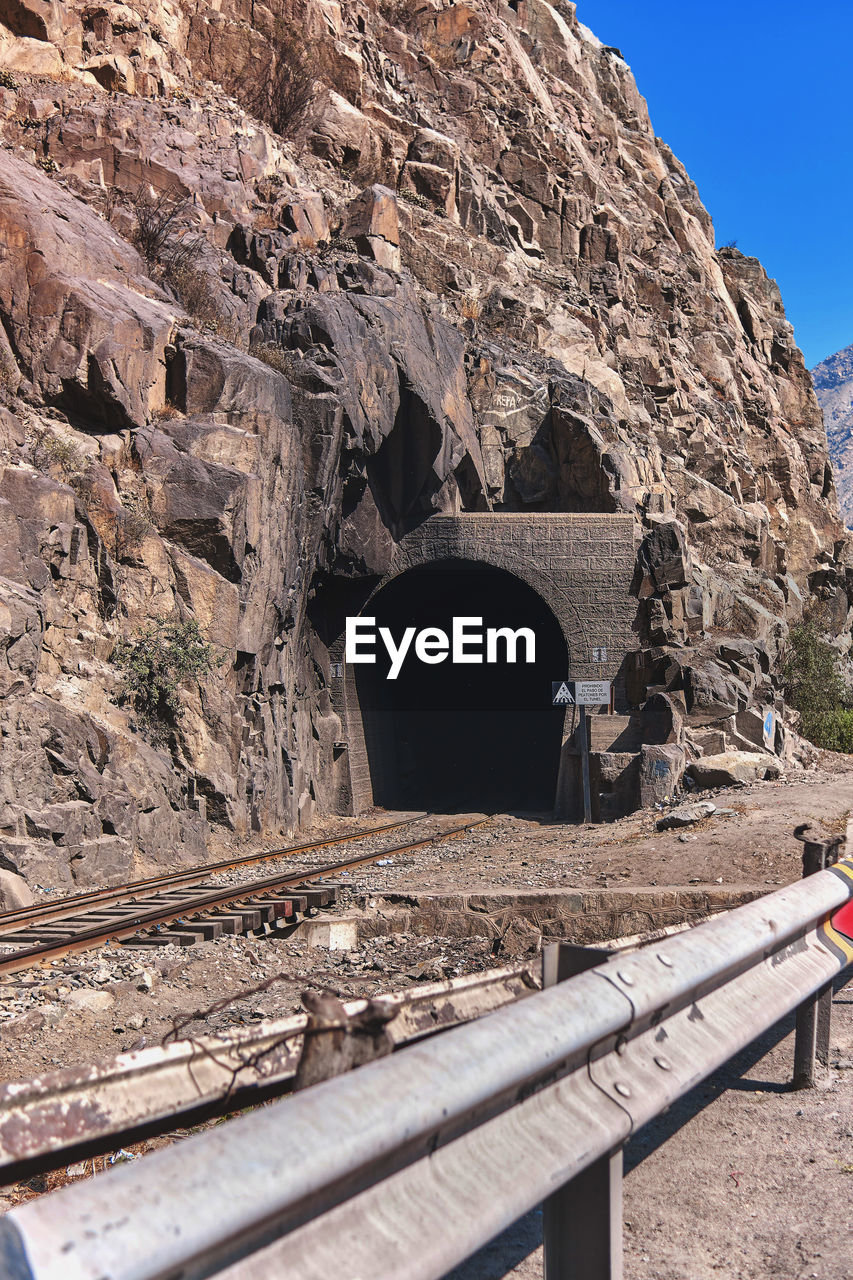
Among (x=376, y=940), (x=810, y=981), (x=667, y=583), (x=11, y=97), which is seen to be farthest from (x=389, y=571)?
(x=810, y=981)

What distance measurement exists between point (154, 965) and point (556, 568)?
20.3 m

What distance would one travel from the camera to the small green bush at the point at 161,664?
15.7 meters

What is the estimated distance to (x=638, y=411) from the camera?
134 ft

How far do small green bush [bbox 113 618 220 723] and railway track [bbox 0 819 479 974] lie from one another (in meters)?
4.21

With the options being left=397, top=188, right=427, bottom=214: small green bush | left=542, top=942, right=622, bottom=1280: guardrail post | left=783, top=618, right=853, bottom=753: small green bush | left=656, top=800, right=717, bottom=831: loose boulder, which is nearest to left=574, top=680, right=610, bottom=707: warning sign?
left=656, top=800, right=717, bottom=831: loose boulder

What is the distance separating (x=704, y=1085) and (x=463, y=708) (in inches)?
1256

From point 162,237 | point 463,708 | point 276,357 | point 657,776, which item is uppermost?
point 162,237

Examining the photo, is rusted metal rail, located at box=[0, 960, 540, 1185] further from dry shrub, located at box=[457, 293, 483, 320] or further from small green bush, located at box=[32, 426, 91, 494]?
Result: dry shrub, located at box=[457, 293, 483, 320]

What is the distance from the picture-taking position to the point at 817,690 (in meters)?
35.0

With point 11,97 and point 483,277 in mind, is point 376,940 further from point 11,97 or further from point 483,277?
point 483,277

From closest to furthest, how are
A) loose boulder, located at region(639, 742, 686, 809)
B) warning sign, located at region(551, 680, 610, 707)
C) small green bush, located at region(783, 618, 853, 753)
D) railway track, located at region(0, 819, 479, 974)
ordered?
railway track, located at region(0, 819, 479, 974) → loose boulder, located at region(639, 742, 686, 809) → warning sign, located at region(551, 680, 610, 707) → small green bush, located at region(783, 618, 853, 753)

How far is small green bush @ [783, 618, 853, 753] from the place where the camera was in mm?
32625

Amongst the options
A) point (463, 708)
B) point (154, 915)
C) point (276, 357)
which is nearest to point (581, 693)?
point (276, 357)

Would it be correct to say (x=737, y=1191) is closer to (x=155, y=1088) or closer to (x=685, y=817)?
(x=155, y=1088)
